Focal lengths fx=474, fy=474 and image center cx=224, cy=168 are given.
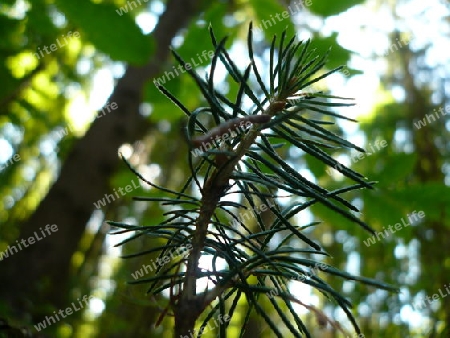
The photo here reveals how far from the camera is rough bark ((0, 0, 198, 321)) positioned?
1356 millimetres

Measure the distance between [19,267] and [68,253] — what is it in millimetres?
186

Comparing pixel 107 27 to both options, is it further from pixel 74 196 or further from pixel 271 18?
pixel 74 196

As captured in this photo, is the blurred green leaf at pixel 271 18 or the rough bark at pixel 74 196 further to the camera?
the rough bark at pixel 74 196

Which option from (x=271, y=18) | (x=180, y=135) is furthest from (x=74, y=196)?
(x=271, y=18)

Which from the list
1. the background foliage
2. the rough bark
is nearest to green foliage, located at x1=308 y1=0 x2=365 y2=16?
the background foliage

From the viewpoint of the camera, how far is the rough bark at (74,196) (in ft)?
4.45

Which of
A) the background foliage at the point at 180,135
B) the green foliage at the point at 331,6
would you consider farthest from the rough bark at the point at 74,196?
the green foliage at the point at 331,6

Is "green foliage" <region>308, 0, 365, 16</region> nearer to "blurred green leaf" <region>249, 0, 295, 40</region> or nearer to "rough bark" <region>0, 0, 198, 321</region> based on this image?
"blurred green leaf" <region>249, 0, 295, 40</region>

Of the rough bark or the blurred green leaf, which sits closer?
the blurred green leaf

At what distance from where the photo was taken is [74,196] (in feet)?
5.42

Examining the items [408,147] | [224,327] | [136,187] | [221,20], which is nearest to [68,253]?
[136,187]

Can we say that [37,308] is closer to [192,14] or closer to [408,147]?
[192,14]

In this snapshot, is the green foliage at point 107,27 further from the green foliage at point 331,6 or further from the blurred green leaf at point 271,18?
the green foliage at point 331,6

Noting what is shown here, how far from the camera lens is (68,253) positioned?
5.09 feet
